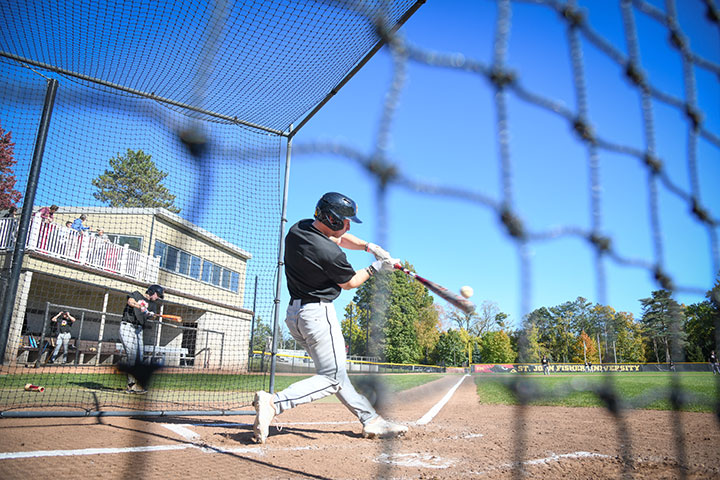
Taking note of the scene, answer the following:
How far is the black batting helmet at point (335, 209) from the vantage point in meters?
3.17

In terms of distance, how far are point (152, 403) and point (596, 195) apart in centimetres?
454

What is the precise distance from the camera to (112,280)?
1225cm

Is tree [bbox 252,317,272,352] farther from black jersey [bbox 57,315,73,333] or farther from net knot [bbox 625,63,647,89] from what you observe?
net knot [bbox 625,63,647,89]

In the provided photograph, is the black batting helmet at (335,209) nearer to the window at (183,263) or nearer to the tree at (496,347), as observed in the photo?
the tree at (496,347)

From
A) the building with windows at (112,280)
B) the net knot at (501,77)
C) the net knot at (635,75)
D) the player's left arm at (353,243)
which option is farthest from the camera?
the building with windows at (112,280)

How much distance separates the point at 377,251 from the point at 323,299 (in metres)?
0.55

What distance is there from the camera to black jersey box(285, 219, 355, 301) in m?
3.00

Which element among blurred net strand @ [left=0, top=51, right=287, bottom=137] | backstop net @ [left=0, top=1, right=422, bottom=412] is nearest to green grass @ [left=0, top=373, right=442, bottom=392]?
backstop net @ [left=0, top=1, right=422, bottom=412]

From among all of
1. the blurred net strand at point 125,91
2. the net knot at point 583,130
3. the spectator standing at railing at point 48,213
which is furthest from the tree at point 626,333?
the spectator standing at railing at point 48,213

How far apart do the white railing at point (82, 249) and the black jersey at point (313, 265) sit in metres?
8.20

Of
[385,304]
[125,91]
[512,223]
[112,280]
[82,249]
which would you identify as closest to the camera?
[512,223]

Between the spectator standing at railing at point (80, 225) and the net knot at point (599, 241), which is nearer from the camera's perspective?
the net knot at point (599, 241)

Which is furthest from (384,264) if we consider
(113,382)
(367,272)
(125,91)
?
(113,382)

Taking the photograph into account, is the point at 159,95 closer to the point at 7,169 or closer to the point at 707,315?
the point at 7,169
